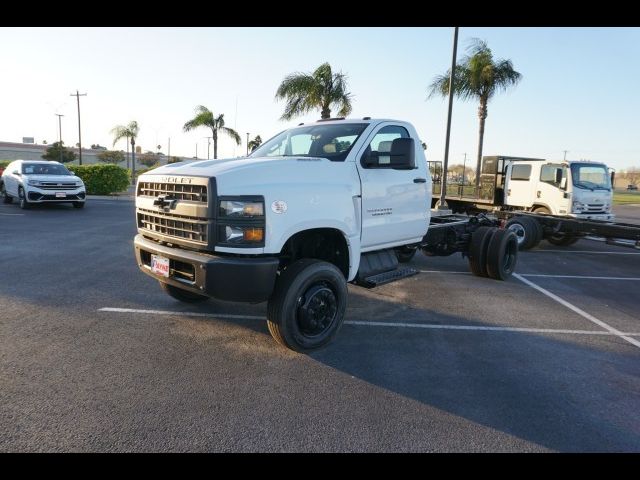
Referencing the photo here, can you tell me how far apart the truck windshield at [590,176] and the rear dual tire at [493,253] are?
194 inches

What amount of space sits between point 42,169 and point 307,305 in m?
15.8

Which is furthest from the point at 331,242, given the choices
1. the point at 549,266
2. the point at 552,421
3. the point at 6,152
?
the point at 6,152

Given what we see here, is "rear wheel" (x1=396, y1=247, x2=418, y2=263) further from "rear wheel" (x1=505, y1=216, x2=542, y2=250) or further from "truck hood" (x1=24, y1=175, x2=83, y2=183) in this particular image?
"truck hood" (x1=24, y1=175, x2=83, y2=183)

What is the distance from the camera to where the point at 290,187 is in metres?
3.86

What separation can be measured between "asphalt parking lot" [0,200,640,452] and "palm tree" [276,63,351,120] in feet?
52.9

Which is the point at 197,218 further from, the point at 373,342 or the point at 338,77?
the point at 338,77

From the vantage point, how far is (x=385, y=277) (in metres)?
5.07

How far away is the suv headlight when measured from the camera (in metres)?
3.65

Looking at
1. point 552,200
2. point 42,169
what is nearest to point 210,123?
point 42,169

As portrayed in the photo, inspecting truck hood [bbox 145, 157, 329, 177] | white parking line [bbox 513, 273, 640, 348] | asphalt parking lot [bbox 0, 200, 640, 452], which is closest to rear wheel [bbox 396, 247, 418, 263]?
asphalt parking lot [bbox 0, 200, 640, 452]

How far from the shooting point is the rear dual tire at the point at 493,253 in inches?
287

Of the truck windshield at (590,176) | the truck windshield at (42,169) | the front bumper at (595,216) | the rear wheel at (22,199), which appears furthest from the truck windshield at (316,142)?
the truck windshield at (42,169)

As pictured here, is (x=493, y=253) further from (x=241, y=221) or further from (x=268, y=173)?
(x=241, y=221)
